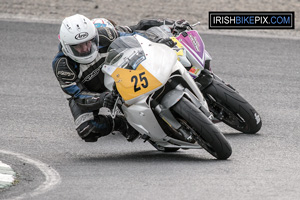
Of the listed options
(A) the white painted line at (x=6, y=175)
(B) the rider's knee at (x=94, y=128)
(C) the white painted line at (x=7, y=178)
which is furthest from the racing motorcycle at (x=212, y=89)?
(C) the white painted line at (x=7, y=178)

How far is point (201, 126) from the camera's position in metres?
7.24

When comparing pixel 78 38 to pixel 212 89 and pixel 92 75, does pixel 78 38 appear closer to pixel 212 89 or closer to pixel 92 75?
pixel 92 75

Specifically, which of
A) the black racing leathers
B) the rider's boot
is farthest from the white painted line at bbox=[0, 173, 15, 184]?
the rider's boot

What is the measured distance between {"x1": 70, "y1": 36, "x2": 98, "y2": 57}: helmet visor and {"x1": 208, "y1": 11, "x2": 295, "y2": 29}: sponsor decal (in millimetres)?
7909

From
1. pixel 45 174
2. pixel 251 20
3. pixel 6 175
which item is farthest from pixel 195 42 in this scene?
pixel 251 20

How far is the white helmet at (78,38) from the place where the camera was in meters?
8.05

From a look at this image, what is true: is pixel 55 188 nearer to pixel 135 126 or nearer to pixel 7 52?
pixel 135 126

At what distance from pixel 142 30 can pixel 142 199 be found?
3.83m

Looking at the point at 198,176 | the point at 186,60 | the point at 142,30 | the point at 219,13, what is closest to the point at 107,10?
the point at 219,13

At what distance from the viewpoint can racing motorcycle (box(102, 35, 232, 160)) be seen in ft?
24.1

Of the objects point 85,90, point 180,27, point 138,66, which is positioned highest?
point 138,66

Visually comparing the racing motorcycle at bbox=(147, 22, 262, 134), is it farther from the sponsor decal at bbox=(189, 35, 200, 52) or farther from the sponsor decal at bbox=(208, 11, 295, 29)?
the sponsor decal at bbox=(208, 11, 295, 29)

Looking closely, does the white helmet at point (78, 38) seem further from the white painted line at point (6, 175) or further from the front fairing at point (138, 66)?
the white painted line at point (6, 175)

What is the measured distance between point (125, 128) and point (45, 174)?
128cm
